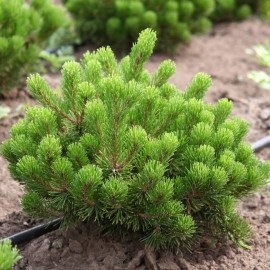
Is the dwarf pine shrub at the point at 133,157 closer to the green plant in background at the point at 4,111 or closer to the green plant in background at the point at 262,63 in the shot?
the green plant in background at the point at 4,111

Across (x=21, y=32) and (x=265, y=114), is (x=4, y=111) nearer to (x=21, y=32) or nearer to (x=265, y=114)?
(x=21, y=32)

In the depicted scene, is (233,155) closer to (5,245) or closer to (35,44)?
(5,245)

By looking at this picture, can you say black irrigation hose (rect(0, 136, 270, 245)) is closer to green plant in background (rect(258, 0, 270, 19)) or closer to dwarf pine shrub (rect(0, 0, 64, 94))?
dwarf pine shrub (rect(0, 0, 64, 94))

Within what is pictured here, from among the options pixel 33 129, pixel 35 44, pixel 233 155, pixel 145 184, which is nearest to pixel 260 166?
pixel 233 155

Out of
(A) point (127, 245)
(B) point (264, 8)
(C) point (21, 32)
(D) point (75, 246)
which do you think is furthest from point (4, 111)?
(B) point (264, 8)

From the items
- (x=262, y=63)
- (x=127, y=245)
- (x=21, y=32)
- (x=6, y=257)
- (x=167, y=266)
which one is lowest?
(x=167, y=266)
